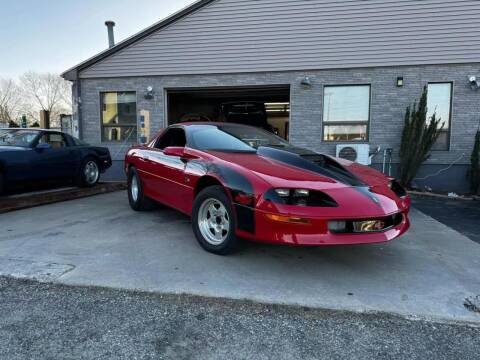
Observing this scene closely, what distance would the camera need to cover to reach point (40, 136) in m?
6.69

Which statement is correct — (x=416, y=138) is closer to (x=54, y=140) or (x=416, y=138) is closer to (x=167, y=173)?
(x=167, y=173)

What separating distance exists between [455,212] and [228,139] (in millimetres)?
Answer: 4599

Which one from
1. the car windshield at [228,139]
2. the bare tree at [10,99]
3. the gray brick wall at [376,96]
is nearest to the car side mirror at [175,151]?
the car windshield at [228,139]

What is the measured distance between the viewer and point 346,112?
8984mm

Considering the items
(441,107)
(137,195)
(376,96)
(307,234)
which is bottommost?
(137,195)

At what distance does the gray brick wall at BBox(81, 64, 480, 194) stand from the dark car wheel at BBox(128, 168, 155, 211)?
15.5 ft

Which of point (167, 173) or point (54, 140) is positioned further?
point (54, 140)

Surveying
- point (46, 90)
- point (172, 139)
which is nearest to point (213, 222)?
point (172, 139)

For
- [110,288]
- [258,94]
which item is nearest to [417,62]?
[258,94]

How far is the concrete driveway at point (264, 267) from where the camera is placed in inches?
104

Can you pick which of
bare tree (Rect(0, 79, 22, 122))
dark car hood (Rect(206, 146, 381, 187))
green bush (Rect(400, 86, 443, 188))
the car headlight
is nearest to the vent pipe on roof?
green bush (Rect(400, 86, 443, 188))

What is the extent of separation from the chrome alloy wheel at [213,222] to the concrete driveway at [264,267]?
19 cm

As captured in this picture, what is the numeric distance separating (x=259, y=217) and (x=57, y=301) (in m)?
1.69

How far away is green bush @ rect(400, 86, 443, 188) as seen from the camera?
321 inches
